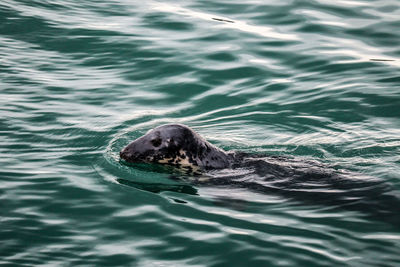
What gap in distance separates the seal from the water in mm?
282

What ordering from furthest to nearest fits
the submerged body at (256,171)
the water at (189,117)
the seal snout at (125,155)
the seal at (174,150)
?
the seal snout at (125,155) → the seal at (174,150) → the submerged body at (256,171) → the water at (189,117)

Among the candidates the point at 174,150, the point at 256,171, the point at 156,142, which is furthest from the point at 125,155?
the point at 256,171

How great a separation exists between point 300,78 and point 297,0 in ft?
19.5

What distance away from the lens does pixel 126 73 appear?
14.9 m

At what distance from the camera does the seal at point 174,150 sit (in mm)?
10094

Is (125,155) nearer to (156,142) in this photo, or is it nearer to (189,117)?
(156,142)

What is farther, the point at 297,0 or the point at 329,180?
the point at 297,0

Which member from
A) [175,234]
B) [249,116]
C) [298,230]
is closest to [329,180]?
[298,230]

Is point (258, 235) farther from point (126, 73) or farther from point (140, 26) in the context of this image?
point (140, 26)

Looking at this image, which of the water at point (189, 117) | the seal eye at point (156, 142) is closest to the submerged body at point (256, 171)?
the seal eye at point (156, 142)

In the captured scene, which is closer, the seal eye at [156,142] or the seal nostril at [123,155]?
the seal eye at [156,142]

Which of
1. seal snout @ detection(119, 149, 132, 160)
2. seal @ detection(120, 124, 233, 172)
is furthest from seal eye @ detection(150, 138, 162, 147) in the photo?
seal snout @ detection(119, 149, 132, 160)

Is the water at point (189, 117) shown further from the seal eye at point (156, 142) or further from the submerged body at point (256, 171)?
the seal eye at point (156, 142)

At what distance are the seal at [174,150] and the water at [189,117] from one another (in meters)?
0.28
